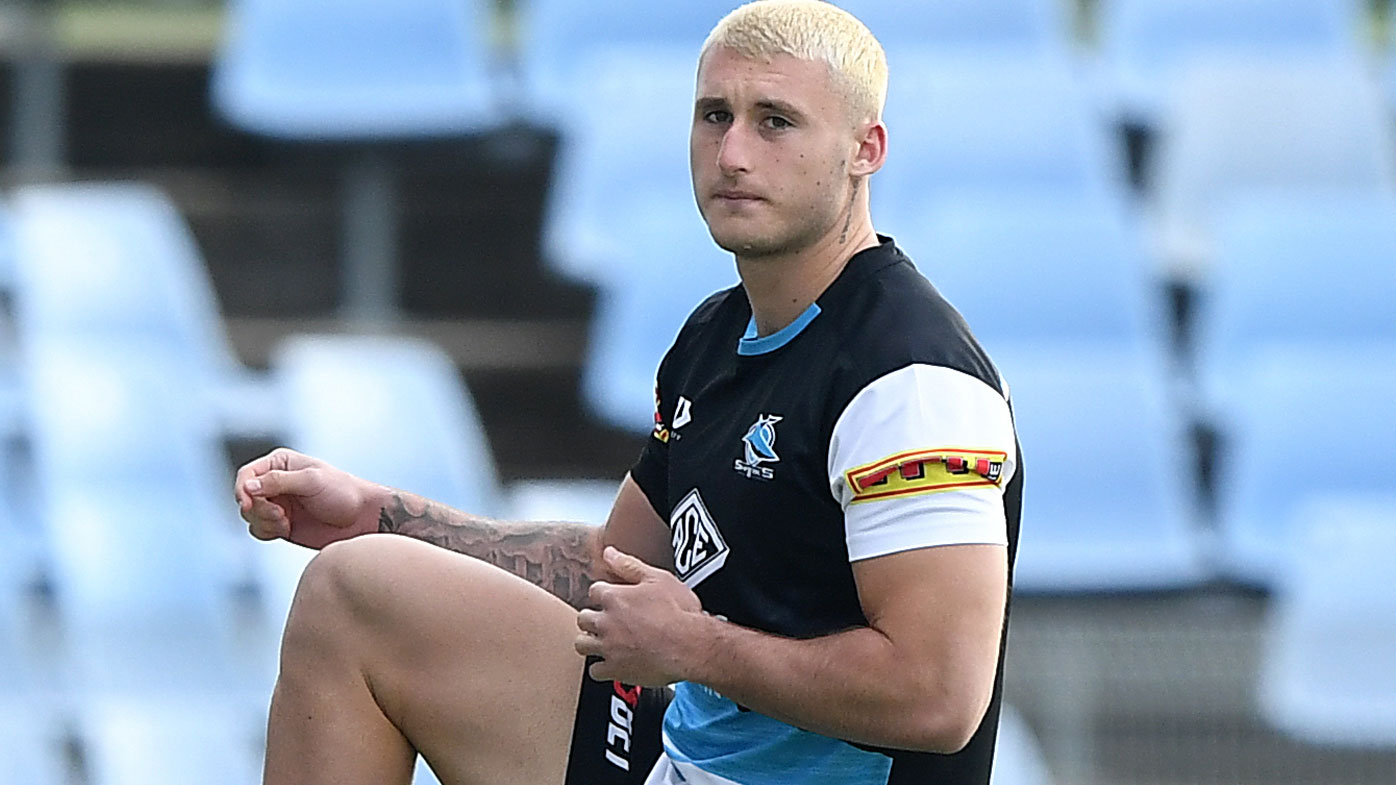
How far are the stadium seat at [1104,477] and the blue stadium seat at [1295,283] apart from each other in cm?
29

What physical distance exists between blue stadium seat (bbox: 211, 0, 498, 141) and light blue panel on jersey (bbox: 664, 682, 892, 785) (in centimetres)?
311

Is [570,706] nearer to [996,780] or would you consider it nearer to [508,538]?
[508,538]

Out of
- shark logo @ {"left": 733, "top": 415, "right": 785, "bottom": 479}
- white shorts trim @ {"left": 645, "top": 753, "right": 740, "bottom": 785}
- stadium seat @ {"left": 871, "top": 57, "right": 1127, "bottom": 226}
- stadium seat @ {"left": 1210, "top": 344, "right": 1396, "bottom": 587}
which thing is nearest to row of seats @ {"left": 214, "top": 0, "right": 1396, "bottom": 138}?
stadium seat @ {"left": 871, "top": 57, "right": 1127, "bottom": 226}

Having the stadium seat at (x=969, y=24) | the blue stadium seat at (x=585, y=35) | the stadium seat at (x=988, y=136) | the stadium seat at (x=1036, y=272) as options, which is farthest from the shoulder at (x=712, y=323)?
the stadium seat at (x=969, y=24)

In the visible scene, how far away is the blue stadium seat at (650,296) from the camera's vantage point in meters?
4.36

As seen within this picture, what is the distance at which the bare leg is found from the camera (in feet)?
6.68

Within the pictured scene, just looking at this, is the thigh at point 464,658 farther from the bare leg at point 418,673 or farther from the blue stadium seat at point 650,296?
the blue stadium seat at point 650,296

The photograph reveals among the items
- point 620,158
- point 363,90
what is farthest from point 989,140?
point 363,90

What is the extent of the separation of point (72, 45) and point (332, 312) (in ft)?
3.13

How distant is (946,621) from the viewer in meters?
1.69

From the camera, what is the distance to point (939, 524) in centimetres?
171

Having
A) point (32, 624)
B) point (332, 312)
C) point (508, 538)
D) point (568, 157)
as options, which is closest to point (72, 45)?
point (332, 312)

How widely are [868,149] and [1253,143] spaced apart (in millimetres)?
3554

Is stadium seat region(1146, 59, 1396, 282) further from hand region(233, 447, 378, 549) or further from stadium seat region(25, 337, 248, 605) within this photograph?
hand region(233, 447, 378, 549)
